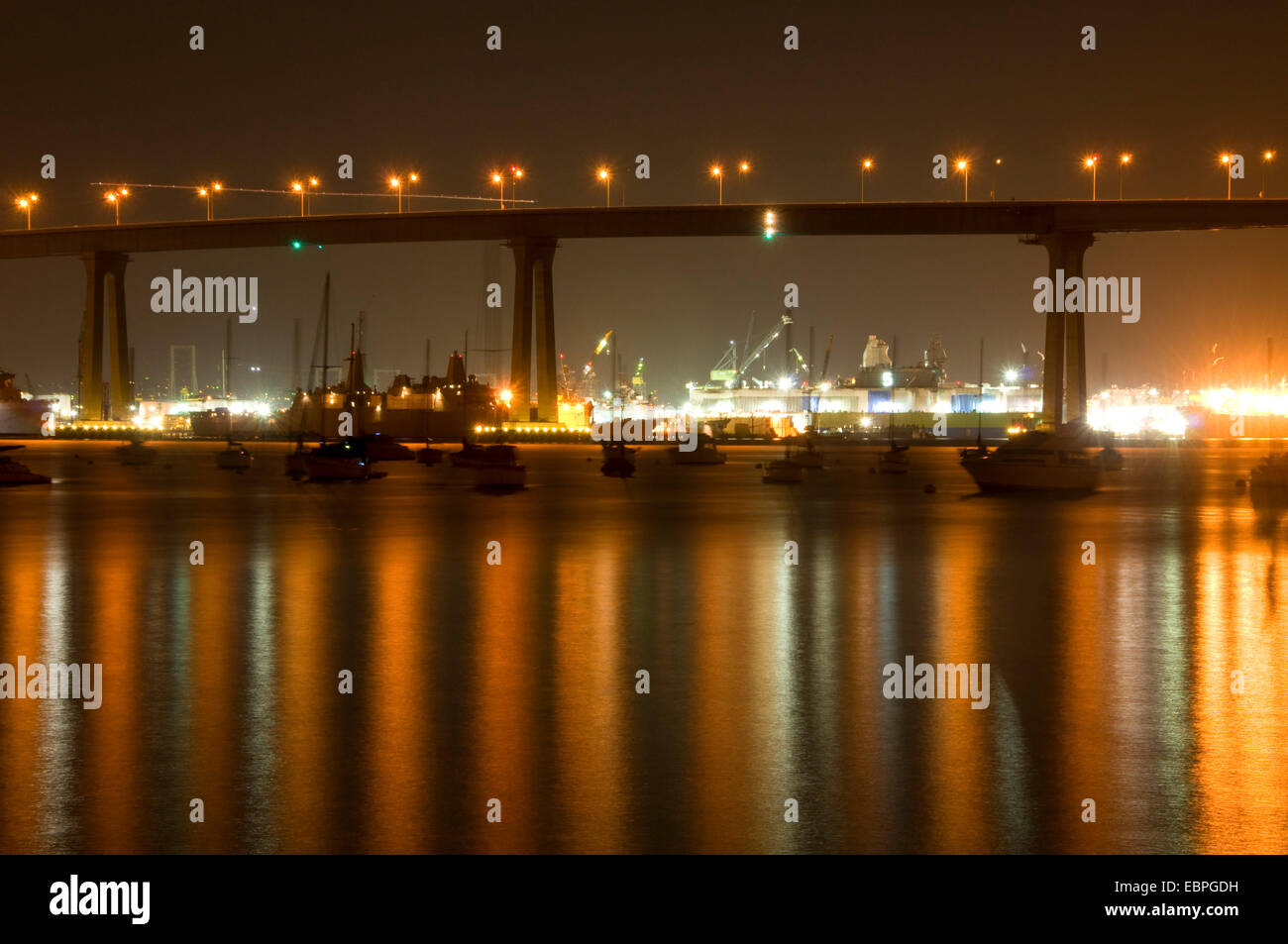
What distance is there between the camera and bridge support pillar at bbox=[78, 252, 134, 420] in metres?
122

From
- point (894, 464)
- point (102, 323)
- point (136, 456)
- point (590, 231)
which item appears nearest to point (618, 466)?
point (894, 464)

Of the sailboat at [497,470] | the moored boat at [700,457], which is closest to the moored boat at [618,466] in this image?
the sailboat at [497,470]

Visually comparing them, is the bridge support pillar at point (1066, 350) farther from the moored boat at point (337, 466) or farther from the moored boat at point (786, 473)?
the moored boat at point (337, 466)

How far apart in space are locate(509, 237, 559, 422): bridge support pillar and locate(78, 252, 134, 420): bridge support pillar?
3767cm

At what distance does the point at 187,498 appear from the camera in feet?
161

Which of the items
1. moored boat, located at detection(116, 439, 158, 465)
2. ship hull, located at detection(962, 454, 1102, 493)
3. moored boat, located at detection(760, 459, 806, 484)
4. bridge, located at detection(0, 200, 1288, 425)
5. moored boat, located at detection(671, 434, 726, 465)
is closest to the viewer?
ship hull, located at detection(962, 454, 1102, 493)

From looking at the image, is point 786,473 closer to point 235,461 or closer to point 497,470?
point 497,470

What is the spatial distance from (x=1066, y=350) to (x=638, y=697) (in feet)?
315

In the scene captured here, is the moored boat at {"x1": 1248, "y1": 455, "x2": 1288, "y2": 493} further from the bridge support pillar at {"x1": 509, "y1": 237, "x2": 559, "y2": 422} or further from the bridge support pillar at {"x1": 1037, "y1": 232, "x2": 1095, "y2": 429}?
the bridge support pillar at {"x1": 509, "y1": 237, "x2": 559, "y2": 422}

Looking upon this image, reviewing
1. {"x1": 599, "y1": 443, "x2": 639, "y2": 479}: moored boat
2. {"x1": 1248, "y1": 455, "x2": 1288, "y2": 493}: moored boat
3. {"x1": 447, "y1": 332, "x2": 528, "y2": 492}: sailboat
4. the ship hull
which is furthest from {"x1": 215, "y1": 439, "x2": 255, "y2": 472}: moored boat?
{"x1": 1248, "y1": 455, "x2": 1288, "y2": 493}: moored boat

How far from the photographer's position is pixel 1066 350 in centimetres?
10356

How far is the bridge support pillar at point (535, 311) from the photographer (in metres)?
111
